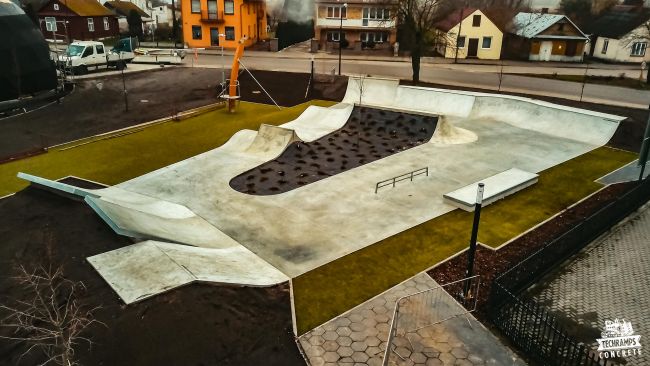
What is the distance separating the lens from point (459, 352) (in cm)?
968

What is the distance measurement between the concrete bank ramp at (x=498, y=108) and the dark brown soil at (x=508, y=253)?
28.5 feet

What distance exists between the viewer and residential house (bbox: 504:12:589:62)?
5134 cm

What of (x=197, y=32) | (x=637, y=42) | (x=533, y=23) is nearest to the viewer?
(x=637, y=42)

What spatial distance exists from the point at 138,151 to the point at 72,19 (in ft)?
159

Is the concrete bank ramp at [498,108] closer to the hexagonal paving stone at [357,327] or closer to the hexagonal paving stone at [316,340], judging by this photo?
the hexagonal paving stone at [357,327]

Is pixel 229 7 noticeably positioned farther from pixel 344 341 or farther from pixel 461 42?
pixel 344 341

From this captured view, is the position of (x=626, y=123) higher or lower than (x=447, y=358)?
higher

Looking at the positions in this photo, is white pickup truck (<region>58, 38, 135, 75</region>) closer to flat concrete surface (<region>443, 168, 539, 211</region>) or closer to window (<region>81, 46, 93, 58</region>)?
window (<region>81, 46, 93, 58</region>)

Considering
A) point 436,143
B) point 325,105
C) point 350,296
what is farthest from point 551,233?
point 325,105

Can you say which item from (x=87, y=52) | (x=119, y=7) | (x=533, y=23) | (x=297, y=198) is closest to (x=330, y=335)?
(x=297, y=198)

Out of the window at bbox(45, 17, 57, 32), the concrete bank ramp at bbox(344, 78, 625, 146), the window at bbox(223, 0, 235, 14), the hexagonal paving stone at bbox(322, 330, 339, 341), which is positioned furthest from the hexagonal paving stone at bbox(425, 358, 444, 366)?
the window at bbox(45, 17, 57, 32)

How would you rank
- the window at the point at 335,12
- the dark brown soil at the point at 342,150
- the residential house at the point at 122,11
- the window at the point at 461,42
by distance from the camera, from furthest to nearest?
the residential house at the point at 122,11 < the window at the point at 335,12 < the window at the point at 461,42 < the dark brown soil at the point at 342,150

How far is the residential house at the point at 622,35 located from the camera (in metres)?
52.2

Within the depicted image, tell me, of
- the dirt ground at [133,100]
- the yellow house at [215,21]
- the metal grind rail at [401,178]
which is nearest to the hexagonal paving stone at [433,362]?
the metal grind rail at [401,178]
